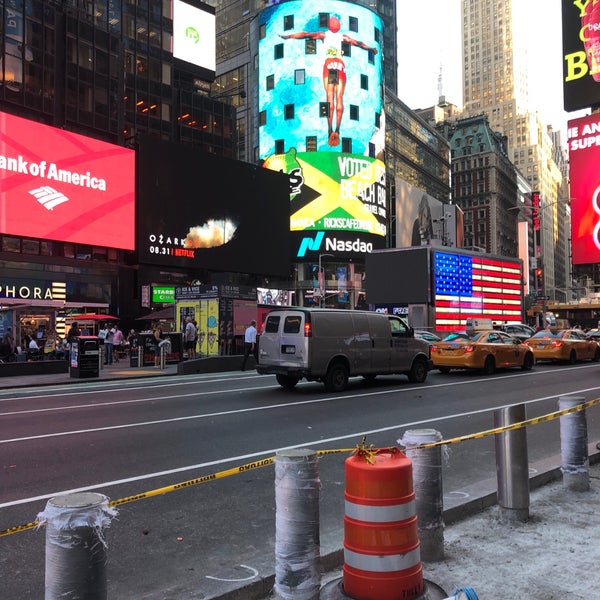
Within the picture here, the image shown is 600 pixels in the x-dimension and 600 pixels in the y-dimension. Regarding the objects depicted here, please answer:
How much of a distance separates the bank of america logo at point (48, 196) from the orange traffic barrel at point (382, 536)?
36492mm

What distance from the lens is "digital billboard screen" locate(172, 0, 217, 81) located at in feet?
201

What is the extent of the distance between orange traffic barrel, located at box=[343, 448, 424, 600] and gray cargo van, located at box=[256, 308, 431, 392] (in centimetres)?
1081

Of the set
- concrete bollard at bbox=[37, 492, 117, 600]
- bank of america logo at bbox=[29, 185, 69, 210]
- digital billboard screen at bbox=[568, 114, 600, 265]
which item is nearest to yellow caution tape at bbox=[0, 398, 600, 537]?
concrete bollard at bbox=[37, 492, 117, 600]

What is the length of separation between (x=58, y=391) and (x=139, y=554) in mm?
12895

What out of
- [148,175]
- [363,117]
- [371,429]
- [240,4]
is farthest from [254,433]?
[240,4]

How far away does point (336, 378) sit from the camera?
14805mm

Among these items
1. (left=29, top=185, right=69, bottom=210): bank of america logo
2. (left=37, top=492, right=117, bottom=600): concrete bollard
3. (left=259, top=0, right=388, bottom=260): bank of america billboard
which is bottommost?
(left=37, top=492, right=117, bottom=600): concrete bollard

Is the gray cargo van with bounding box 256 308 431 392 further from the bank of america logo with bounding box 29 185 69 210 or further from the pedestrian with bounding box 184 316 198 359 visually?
the bank of america logo with bounding box 29 185 69 210

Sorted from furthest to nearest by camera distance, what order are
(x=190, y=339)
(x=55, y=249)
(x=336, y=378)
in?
(x=55, y=249) < (x=190, y=339) < (x=336, y=378)

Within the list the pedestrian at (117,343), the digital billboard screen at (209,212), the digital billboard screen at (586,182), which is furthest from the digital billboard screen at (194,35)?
Result: the digital billboard screen at (586,182)

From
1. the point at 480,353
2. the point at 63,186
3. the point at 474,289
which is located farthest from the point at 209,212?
the point at 480,353

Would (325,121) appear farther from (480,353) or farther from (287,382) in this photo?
(287,382)

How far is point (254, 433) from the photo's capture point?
360 inches

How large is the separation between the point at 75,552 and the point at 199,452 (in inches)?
205
